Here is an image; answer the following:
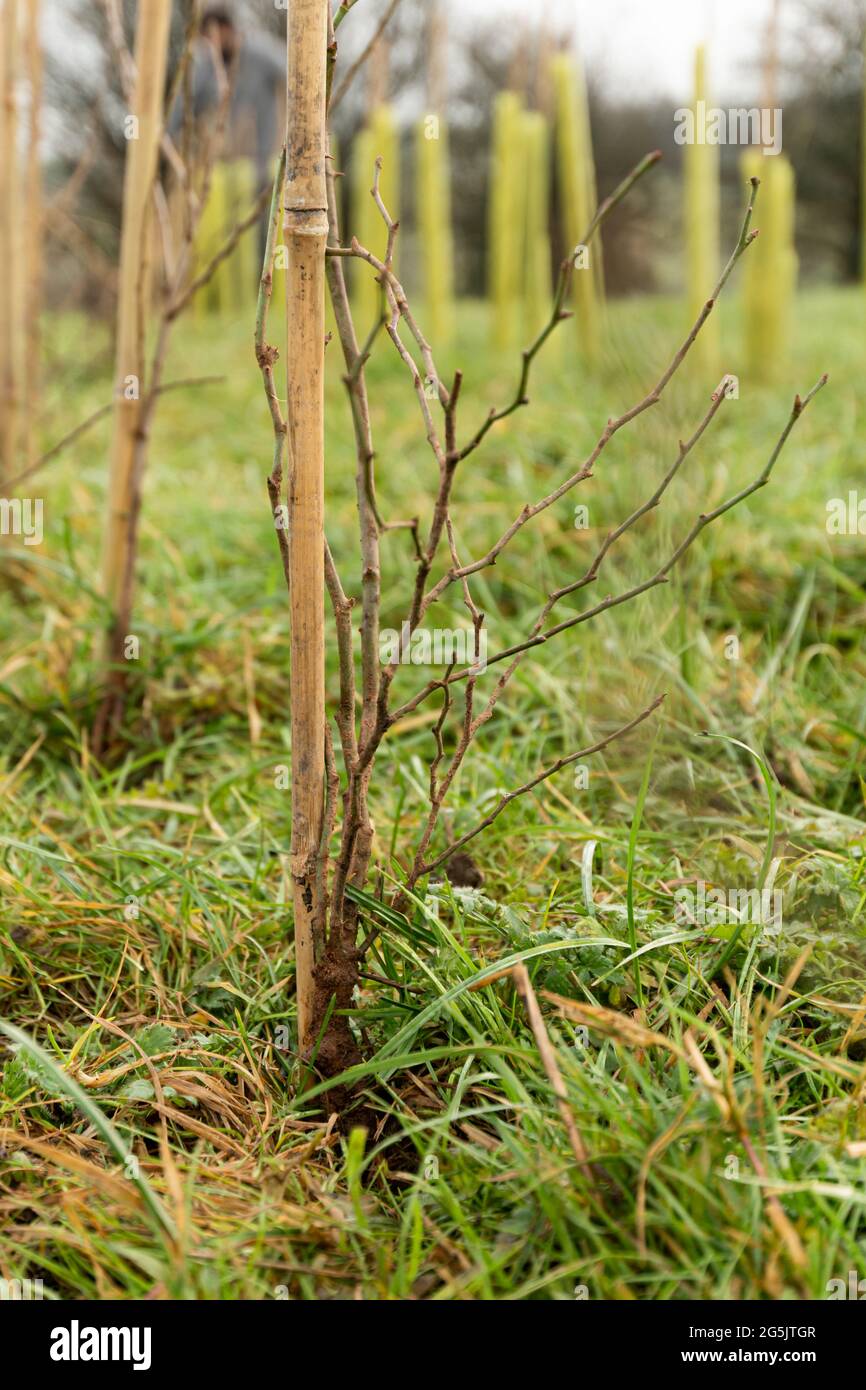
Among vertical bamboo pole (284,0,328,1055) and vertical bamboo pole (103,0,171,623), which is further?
vertical bamboo pole (103,0,171,623)

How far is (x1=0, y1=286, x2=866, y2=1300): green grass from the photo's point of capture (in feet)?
2.90

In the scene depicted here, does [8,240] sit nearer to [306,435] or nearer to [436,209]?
[306,435]

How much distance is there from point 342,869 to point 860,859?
0.58 meters

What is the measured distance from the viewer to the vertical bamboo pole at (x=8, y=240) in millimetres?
2277

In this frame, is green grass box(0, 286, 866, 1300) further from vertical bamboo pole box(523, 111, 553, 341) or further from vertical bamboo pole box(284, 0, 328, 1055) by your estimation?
vertical bamboo pole box(523, 111, 553, 341)

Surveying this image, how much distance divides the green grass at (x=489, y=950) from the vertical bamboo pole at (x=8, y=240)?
0.33m

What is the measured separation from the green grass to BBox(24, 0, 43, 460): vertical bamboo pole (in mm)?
585

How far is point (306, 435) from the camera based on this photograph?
0.96 meters

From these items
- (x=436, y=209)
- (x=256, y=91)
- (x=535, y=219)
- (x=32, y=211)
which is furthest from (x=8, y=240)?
(x=256, y=91)

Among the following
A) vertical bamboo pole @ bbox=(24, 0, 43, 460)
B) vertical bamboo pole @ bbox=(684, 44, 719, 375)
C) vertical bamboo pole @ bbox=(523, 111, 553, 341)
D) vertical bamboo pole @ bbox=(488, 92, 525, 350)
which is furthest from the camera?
vertical bamboo pole @ bbox=(523, 111, 553, 341)

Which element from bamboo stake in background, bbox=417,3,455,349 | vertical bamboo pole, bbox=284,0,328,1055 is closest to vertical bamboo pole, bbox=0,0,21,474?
vertical bamboo pole, bbox=284,0,328,1055

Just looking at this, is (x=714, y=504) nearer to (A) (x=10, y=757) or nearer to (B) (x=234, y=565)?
(B) (x=234, y=565)

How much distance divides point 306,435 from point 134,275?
86cm
